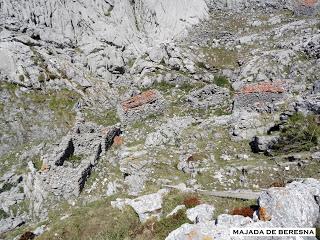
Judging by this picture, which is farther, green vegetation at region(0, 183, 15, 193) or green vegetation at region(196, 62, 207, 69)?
green vegetation at region(196, 62, 207, 69)

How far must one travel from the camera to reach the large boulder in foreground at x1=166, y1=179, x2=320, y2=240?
1428 cm

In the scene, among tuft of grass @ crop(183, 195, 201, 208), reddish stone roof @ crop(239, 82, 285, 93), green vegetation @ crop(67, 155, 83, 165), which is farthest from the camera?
reddish stone roof @ crop(239, 82, 285, 93)

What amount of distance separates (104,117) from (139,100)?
440 centimetres

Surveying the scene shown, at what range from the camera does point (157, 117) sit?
126 ft

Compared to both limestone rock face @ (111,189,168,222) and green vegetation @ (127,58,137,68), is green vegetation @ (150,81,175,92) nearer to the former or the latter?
green vegetation @ (127,58,137,68)

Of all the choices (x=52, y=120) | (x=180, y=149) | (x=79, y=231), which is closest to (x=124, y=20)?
(x=52, y=120)

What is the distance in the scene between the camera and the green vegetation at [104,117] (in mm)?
39300

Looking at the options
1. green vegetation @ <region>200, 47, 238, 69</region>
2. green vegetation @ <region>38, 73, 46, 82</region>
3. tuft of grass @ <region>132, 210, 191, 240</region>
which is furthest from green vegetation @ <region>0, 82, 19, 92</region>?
tuft of grass @ <region>132, 210, 191, 240</region>

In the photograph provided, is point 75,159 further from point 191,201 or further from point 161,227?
point 161,227

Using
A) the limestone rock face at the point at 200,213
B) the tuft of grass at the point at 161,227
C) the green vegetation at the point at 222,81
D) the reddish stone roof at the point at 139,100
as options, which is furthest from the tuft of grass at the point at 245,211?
the green vegetation at the point at 222,81

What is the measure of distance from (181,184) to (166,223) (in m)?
8.88

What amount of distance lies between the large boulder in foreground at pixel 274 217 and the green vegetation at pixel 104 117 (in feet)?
82.0

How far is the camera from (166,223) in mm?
17219

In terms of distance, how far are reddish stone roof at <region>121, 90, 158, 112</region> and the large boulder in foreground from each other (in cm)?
2400
